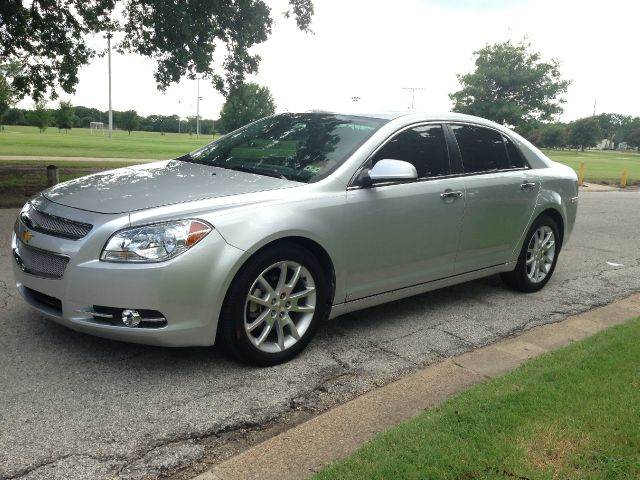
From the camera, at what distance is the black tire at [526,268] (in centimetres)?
554

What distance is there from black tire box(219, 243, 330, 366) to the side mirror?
2.18ft

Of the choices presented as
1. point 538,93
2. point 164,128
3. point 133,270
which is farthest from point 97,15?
point 164,128

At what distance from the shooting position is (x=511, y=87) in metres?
53.2

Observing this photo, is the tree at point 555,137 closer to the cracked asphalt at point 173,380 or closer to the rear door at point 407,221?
the rear door at point 407,221

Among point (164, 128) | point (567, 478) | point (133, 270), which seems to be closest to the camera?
point (567, 478)

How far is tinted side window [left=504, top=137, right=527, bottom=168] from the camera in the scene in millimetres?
5367

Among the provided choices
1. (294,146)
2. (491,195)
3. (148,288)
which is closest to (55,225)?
(148,288)

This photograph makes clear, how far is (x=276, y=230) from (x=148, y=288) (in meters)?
0.80

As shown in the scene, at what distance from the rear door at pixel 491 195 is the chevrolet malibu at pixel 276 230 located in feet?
0.05

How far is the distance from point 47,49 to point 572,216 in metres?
13.2

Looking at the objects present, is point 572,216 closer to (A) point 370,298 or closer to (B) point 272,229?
(A) point 370,298

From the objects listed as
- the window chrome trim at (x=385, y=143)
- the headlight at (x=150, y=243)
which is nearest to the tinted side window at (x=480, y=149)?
the window chrome trim at (x=385, y=143)

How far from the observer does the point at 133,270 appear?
317 cm

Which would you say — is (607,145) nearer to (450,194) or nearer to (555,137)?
(555,137)
